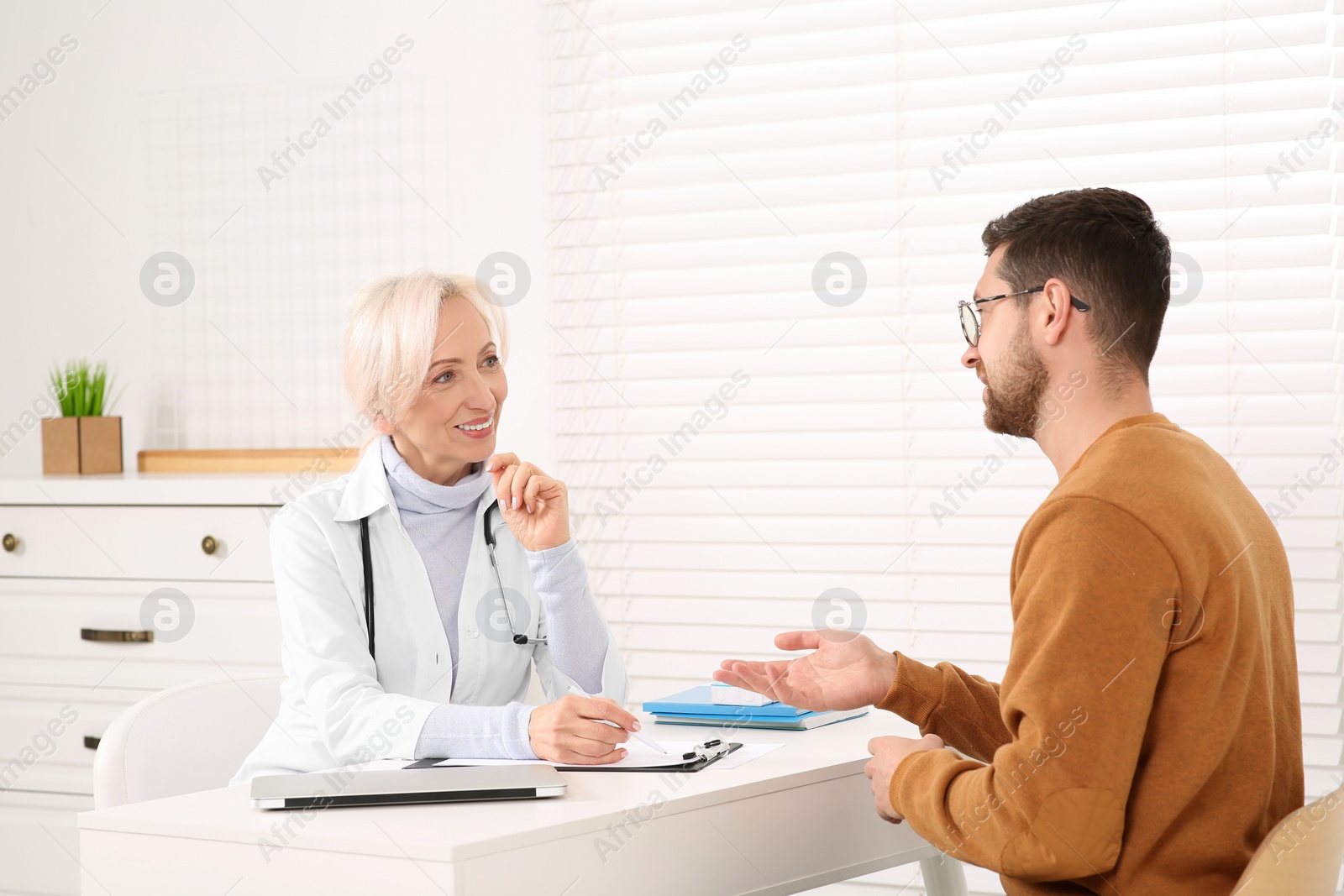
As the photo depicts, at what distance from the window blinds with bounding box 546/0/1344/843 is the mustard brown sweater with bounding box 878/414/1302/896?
4.25ft

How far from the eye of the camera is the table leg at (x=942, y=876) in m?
2.00

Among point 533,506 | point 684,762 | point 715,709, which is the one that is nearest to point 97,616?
point 533,506

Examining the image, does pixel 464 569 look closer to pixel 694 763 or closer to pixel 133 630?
pixel 694 763

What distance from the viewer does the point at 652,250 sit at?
118 inches

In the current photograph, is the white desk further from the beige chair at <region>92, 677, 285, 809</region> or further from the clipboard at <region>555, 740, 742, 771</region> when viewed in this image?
the beige chair at <region>92, 677, 285, 809</region>

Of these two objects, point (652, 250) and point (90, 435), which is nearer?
point (652, 250)

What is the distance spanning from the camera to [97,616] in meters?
2.97

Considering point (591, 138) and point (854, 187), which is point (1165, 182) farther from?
point (591, 138)

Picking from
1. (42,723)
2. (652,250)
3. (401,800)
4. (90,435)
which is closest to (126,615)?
(42,723)

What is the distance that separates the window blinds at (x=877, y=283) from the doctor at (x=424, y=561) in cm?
78

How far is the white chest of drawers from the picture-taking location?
288cm

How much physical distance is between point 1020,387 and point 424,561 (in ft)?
3.33

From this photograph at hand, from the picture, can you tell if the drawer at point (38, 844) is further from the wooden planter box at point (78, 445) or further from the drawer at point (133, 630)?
the wooden planter box at point (78, 445)

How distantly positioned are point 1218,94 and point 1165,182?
197 millimetres
